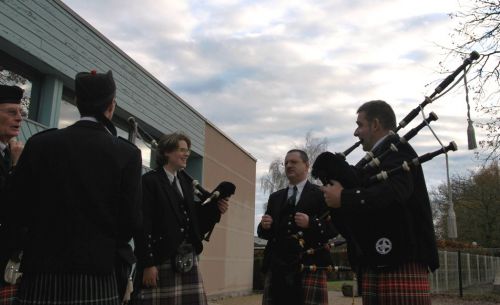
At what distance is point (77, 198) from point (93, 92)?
58cm

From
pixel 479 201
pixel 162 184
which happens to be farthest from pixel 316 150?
pixel 162 184

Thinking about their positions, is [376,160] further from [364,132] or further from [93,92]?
[93,92]

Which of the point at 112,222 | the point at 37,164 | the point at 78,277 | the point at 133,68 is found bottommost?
the point at 78,277

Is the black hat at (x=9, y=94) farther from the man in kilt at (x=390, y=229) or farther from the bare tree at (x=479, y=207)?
the bare tree at (x=479, y=207)

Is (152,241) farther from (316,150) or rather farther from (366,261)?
(316,150)

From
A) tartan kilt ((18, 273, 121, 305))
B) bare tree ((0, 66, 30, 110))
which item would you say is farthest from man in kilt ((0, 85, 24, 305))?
bare tree ((0, 66, 30, 110))

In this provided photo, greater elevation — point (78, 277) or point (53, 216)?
point (53, 216)

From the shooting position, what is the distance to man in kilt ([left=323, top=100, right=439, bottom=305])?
2.86m

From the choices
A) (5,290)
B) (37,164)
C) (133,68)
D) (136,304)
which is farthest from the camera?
(133,68)

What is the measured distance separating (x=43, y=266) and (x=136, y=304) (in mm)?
1690

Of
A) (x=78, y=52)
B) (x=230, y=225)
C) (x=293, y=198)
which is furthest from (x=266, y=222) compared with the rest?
(x=230, y=225)

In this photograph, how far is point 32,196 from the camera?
2461mm

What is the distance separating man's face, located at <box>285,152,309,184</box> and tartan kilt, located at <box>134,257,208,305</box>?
128 centimetres

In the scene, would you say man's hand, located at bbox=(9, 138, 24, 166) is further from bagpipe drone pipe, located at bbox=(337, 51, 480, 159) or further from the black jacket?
bagpipe drone pipe, located at bbox=(337, 51, 480, 159)
